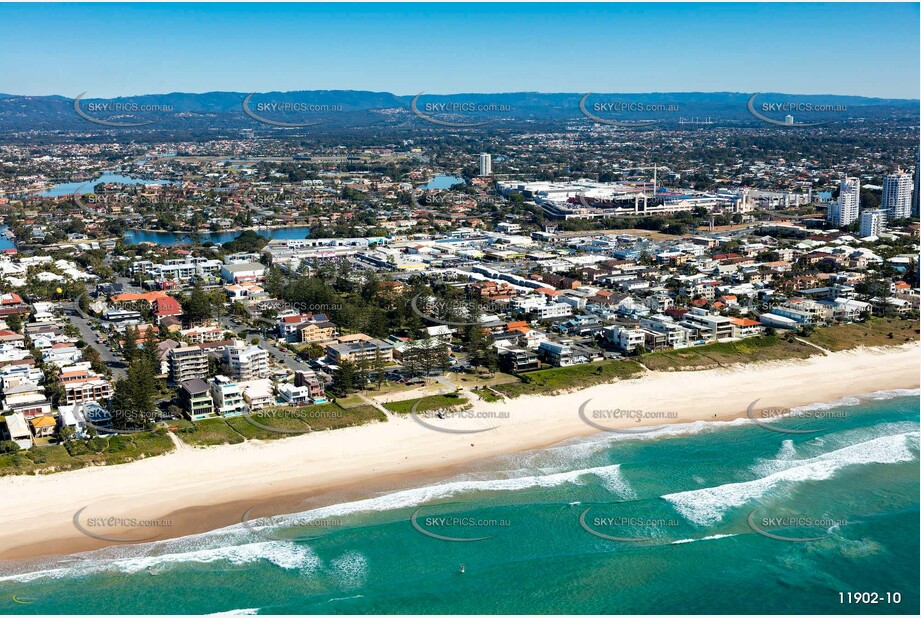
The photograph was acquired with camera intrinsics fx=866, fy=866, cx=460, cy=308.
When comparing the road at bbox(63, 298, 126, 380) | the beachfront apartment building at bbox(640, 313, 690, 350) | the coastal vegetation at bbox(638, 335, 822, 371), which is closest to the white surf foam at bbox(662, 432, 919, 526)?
the coastal vegetation at bbox(638, 335, 822, 371)

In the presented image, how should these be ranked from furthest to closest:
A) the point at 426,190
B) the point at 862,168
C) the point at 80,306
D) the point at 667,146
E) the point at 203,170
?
the point at 667,146
the point at 203,170
the point at 862,168
the point at 426,190
the point at 80,306

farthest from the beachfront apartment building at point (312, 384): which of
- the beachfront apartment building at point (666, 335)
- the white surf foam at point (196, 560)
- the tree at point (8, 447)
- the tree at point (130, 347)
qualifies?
the beachfront apartment building at point (666, 335)

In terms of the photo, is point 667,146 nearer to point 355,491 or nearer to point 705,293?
point 705,293

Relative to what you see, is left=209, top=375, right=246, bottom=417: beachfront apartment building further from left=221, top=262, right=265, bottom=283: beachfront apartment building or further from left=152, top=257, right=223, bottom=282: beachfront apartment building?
left=152, top=257, right=223, bottom=282: beachfront apartment building

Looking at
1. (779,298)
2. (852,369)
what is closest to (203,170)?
(779,298)

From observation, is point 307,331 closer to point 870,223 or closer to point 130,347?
point 130,347
